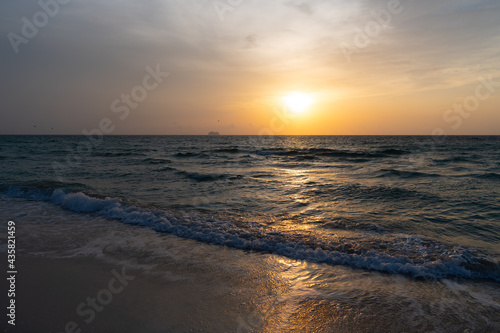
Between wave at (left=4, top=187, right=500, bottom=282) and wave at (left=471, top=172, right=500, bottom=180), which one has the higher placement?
wave at (left=471, top=172, right=500, bottom=180)

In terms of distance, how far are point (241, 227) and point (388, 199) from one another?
25.0 feet

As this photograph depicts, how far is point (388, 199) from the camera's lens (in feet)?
41.0

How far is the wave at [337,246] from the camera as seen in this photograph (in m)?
5.89

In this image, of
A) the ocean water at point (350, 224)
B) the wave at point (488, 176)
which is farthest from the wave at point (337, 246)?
the wave at point (488, 176)

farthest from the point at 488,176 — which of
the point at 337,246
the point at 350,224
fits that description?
the point at 337,246

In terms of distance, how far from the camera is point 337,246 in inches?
274

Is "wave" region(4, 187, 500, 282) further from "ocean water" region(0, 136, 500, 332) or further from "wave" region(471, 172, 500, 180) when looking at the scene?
"wave" region(471, 172, 500, 180)

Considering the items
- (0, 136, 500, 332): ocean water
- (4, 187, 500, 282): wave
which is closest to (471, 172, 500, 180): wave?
(0, 136, 500, 332): ocean water

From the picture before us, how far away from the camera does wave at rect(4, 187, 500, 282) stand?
589 cm

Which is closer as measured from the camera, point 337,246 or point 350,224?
point 337,246

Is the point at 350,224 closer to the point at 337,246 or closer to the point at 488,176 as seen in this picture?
the point at 337,246

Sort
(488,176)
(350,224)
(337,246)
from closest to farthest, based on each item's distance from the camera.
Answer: (337,246) < (350,224) < (488,176)

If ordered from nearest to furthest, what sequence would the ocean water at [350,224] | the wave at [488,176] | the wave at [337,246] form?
the ocean water at [350,224] < the wave at [337,246] < the wave at [488,176]

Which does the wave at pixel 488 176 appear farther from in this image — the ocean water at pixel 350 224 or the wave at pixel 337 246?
the wave at pixel 337 246
